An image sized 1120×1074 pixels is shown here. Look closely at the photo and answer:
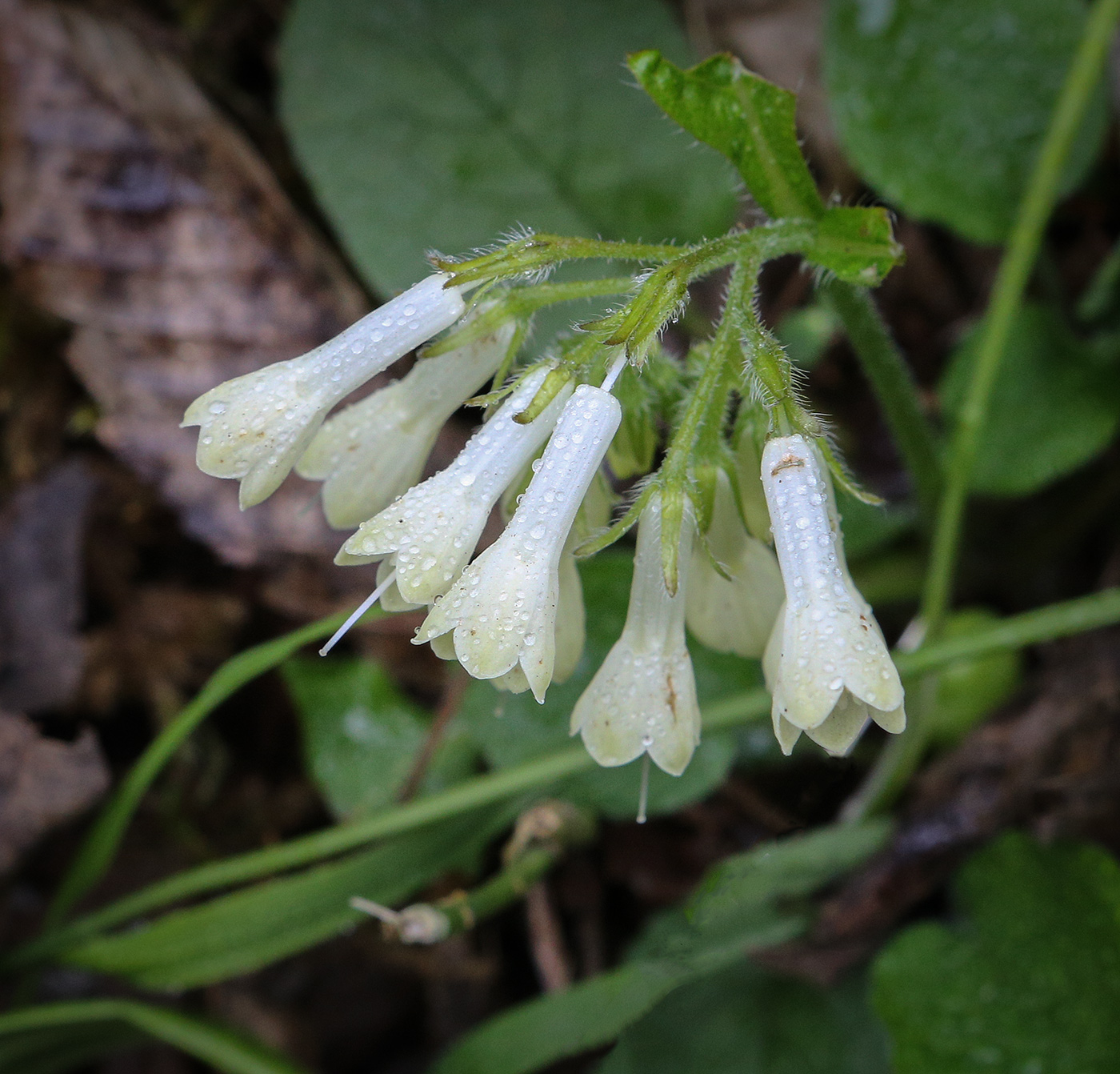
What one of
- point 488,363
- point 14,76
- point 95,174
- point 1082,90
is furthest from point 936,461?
point 14,76

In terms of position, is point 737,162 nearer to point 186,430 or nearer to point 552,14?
point 552,14

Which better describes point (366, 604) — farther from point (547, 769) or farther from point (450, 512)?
point (547, 769)

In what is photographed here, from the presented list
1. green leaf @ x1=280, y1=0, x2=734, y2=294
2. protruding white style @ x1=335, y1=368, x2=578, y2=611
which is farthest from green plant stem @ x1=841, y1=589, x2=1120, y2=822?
green leaf @ x1=280, y1=0, x2=734, y2=294

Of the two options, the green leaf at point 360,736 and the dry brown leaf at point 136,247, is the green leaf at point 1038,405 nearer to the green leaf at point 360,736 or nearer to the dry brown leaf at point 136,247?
the green leaf at point 360,736

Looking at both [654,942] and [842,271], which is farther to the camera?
[654,942]

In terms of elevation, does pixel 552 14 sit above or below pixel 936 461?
above

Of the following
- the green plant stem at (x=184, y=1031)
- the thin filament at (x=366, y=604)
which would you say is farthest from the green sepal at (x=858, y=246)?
the green plant stem at (x=184, y=1031)

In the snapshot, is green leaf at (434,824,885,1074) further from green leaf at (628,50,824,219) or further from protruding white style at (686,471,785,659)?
green leaf at (628,50,824,219)

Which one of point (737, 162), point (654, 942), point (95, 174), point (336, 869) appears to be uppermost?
point (95, 174)
